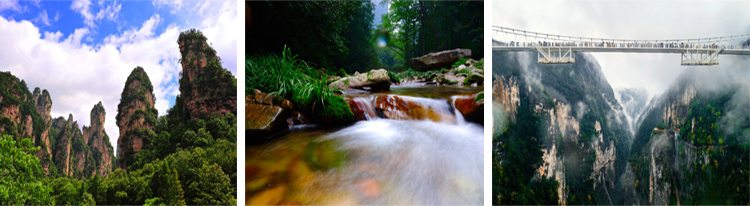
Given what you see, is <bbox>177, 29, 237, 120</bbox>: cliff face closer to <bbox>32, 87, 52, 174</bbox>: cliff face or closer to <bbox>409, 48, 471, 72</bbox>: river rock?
<bbox>32, 87, 52, 174</bbox>: cliff face

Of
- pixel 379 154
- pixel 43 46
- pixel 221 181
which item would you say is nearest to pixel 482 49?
pixel 379 154

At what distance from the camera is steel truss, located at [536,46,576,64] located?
168 cm

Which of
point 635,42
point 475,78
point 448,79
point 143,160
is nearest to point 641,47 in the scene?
point 635,42

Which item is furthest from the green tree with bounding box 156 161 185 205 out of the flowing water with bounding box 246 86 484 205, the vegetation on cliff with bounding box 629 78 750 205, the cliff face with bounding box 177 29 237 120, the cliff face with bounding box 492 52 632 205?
the vegetation on cliff with bounding box 629 78 750 205

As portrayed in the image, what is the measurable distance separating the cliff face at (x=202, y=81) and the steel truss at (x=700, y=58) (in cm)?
296

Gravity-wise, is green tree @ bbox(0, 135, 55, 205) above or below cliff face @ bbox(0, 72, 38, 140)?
below

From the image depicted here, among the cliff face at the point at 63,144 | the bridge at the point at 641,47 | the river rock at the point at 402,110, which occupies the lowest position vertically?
the cliff face at the point at 63,144

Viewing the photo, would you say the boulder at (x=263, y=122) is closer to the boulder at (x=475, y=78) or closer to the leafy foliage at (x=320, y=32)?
the leafy foliage at (x=320, y=32)

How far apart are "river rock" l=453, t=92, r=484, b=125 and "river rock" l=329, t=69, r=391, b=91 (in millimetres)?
514

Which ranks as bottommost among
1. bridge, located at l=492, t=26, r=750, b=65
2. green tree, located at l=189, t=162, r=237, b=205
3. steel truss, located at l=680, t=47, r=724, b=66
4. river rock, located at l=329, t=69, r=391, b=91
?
green tree, located at l=189, t=162, r=237, b=205

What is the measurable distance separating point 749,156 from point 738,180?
0.61 feet

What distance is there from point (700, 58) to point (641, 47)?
38 cm

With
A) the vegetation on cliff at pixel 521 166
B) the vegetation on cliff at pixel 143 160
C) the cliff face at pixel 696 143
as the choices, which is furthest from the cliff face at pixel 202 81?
Result: the cliff face at pixel 696 143

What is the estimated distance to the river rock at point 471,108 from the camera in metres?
1.79
